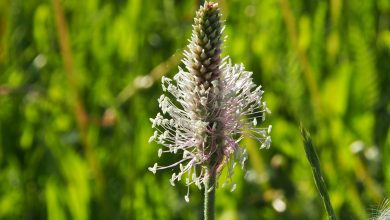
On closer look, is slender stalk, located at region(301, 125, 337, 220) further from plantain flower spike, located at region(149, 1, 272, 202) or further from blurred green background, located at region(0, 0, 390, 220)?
blurred green background, located at region(0, 0, 390, 220)

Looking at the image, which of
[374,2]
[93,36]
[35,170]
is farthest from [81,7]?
[374,2]

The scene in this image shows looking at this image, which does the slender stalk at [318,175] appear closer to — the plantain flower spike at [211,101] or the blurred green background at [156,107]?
the plantain flower spike at [211,101]

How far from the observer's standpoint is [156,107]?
2.00 metres

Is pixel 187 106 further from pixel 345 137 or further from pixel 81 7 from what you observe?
pixel 81 7

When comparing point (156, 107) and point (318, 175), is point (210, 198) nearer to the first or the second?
point (318, 175)

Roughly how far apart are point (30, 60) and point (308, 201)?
1005 mm

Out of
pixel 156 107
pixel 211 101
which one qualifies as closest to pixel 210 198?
pixel 211 101

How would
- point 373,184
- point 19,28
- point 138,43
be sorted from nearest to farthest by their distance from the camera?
point 373,184 → point 138,43 → point 19,28

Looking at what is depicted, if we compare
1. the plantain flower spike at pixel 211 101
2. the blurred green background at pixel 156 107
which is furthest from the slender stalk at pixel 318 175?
the blurred green background at pixel 156 107

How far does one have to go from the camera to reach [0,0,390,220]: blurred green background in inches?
67.5

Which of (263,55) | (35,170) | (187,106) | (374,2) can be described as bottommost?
(187,106)

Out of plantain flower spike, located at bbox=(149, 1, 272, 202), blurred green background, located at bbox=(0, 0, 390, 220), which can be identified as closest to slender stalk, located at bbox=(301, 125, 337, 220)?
plantain flower spike, located at bbox=(149, 1, 272, 202)

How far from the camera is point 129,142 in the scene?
1.81m

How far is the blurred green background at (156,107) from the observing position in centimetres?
171
